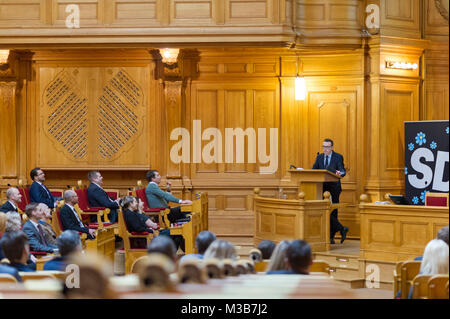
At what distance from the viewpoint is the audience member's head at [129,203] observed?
8.44 metres

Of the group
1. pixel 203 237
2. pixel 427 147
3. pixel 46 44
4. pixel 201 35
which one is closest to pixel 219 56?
pixel 201 35

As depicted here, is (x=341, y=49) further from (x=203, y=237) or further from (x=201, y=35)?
(x=203, y=237)

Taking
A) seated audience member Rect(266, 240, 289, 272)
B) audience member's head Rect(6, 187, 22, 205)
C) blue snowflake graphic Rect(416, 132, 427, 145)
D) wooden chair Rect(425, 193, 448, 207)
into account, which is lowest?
seated audience member Rect(266, 240, 289, 272)

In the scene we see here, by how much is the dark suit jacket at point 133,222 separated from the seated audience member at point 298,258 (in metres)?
4.00

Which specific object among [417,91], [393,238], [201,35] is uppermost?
[201,35]

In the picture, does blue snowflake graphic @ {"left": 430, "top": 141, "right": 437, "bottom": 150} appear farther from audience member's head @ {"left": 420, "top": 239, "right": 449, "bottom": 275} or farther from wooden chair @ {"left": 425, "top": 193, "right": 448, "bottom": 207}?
audience member's head @ {"left": 420, "top": 239, "right": 449, "bottom": 275}

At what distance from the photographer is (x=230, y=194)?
11.7 meters

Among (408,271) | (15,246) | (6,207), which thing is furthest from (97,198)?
(408,271)

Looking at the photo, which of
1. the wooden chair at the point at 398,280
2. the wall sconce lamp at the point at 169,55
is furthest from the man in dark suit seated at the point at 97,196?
the wooden chair at the point at 398,280

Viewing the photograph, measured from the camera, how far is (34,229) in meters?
7.13

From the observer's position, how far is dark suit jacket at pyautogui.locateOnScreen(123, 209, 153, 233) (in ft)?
27.6

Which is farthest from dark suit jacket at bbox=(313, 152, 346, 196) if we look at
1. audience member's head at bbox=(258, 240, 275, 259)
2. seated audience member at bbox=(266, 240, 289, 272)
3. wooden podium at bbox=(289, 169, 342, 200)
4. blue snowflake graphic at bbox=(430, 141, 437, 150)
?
seated audience member at bbox=(266, 240, 289, 272)

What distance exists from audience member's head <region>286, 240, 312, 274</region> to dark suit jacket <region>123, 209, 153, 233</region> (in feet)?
13.3
